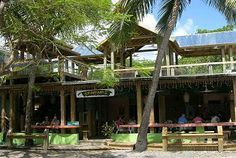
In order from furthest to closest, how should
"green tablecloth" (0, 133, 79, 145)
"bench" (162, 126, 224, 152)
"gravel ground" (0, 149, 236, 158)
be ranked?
"green tablecloth" (0, 133, 79, 145)
"bench" (162, 126, 224, 152)
"gravel ground" (0, 149, 236, 158)

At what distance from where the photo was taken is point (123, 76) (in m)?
22.3

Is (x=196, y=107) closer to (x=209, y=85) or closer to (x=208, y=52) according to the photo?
(x=209, y=85)

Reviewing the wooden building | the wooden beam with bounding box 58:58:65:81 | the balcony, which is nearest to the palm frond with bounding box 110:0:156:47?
the wooden building

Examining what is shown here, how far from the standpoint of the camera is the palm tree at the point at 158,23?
17.5 metres

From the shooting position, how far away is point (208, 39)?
93.6 feet

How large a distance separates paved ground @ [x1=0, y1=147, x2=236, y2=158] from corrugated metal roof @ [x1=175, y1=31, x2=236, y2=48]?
1243 cm

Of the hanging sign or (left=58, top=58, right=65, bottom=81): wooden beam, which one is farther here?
the hanging sign

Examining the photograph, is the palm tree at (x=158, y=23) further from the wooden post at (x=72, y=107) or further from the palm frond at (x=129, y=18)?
the wooden post at (x=72, y=107)

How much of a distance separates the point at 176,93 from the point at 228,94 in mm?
3414

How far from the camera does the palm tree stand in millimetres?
17547

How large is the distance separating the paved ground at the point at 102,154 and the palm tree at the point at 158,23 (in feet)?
3.39

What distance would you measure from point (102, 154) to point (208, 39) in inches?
576

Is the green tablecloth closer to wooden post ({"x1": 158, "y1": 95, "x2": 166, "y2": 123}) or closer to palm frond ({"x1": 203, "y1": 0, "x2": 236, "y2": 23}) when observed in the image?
wooden post ({"x1": 158, "y1": 95, "x2": 166, "y2": 123})

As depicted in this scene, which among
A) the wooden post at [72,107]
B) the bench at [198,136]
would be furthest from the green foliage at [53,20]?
the wooden post at [72,107]
